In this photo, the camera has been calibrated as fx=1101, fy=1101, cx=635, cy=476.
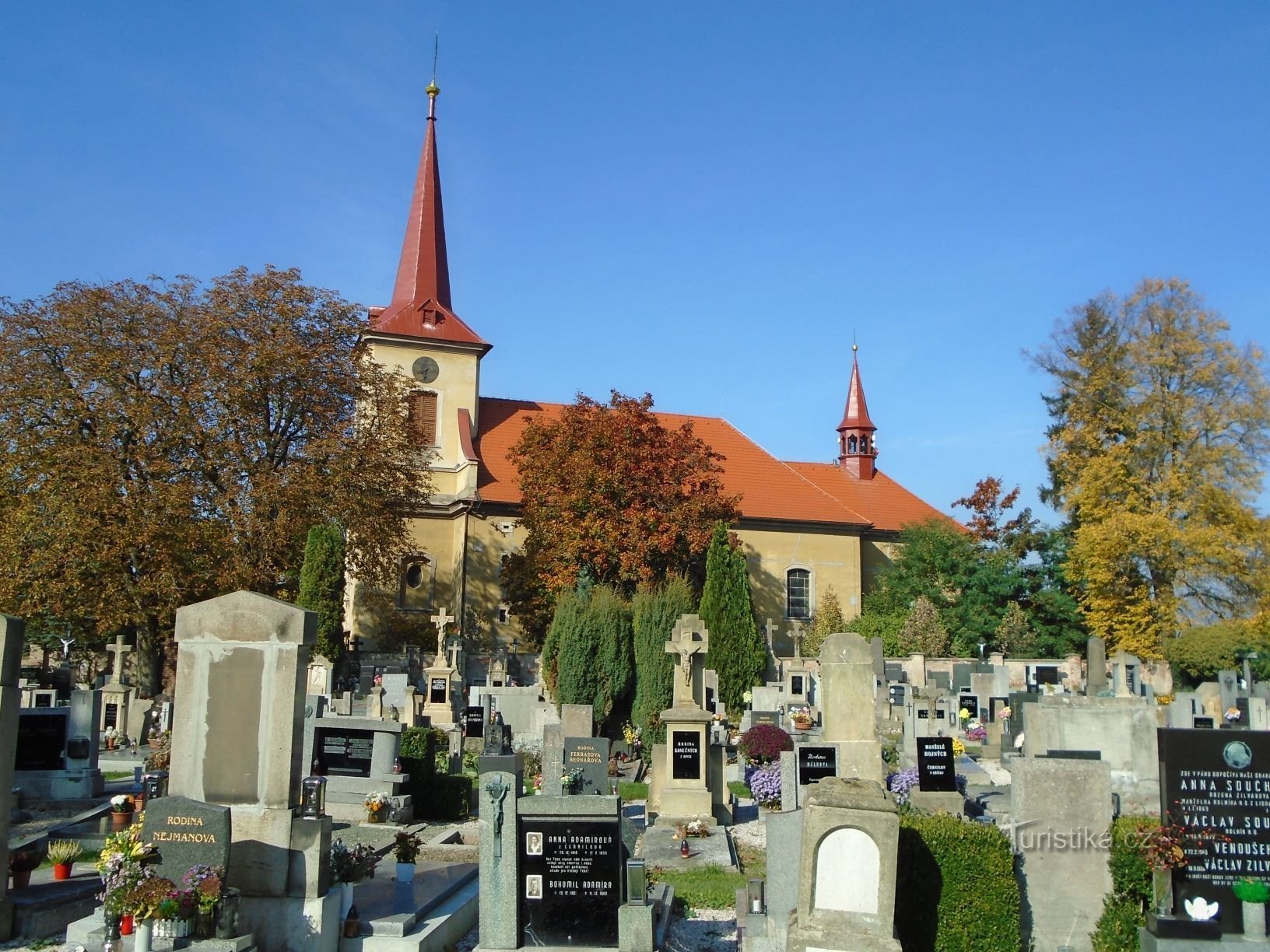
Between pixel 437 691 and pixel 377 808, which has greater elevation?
pixel 437 691

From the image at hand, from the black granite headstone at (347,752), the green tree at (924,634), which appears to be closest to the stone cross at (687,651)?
the black granite headstone at (347,752)

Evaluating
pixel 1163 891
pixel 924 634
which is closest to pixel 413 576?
pixel 924 634

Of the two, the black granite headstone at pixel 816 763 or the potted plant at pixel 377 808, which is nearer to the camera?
→ the black granite headstone at pixel 816 763

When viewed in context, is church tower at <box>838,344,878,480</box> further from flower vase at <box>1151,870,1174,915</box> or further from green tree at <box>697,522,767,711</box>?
flower vase at <box>1151,870,1174,915</box>

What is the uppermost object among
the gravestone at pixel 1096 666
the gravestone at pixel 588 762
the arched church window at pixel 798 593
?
the arched church window at pixel 798 593

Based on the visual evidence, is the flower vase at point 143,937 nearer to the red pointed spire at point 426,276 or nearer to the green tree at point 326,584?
the green tree at point 326,584

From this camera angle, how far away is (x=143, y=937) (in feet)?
21.9

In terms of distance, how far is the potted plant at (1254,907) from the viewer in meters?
7.32

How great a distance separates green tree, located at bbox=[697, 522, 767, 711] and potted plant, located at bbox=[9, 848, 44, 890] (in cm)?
1988

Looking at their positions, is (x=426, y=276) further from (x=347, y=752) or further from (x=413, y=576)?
(x=347, y=752)

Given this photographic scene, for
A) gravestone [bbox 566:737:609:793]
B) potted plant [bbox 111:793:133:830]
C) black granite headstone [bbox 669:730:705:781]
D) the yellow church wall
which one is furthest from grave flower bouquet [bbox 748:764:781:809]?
the yellow church wall

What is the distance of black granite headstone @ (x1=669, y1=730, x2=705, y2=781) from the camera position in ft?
45.9

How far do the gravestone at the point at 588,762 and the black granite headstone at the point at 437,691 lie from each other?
9961mm

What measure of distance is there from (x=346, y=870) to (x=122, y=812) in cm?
378
